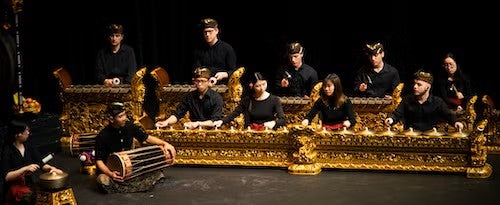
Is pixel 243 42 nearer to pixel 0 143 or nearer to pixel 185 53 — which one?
pixel 185 53

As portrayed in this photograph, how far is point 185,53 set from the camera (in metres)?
12.1

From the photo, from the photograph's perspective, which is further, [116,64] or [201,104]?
[116,64]

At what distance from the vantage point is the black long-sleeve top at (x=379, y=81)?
1007cm

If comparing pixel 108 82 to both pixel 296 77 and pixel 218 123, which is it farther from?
pixel 296 77

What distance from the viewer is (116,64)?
10.6 m

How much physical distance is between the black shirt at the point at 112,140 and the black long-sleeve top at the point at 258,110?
1.46 metres

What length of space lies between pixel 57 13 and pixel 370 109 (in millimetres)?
5320

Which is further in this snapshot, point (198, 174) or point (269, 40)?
point (269, 40)

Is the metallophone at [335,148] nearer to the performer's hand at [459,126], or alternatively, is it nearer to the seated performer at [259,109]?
the performer's hand at [459,126]

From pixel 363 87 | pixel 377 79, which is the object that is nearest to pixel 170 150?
pixel 363 87

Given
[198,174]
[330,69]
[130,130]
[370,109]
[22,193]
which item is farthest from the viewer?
[330,69]

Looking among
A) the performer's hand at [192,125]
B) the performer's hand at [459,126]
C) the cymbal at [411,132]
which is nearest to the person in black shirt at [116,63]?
the performer's hand at [192,125]

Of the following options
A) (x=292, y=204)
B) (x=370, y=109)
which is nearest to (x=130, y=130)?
(x=292, y=204)

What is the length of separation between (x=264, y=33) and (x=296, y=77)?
5.80 feet
